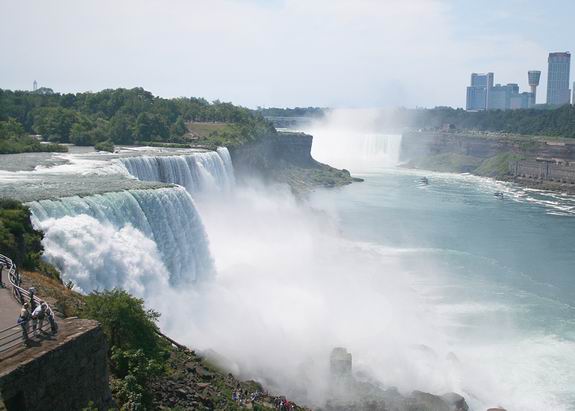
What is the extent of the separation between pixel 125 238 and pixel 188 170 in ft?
41.3

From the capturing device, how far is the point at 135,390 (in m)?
8.80

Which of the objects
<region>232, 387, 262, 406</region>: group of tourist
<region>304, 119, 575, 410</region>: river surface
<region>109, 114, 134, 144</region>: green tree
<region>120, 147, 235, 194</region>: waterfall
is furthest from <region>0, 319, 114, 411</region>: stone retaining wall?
<region>109, 114, 134, 144</region>: green tree

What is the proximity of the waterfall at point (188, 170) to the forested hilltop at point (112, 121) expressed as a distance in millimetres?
6444

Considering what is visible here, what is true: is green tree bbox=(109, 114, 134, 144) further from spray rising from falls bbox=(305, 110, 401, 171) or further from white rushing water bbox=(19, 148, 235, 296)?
spray rising from falls bbox=(305, 110, 401, 171)

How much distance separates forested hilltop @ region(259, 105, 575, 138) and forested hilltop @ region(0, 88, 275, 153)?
48.8 m

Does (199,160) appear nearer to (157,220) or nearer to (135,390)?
(157,220)

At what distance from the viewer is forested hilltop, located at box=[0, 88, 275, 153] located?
35.8 m

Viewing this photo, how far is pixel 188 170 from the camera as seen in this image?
2742 centimetres

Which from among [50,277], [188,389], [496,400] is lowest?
[496,400]

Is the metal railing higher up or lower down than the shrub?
lower down

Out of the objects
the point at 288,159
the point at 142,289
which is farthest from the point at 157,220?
the point at 288,159

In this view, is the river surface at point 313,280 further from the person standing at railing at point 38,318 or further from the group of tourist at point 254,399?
the person standing at railing at point 38,318

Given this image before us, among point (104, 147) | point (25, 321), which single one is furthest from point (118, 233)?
point (104, 147)

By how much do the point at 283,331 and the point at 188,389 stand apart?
22.3ft
